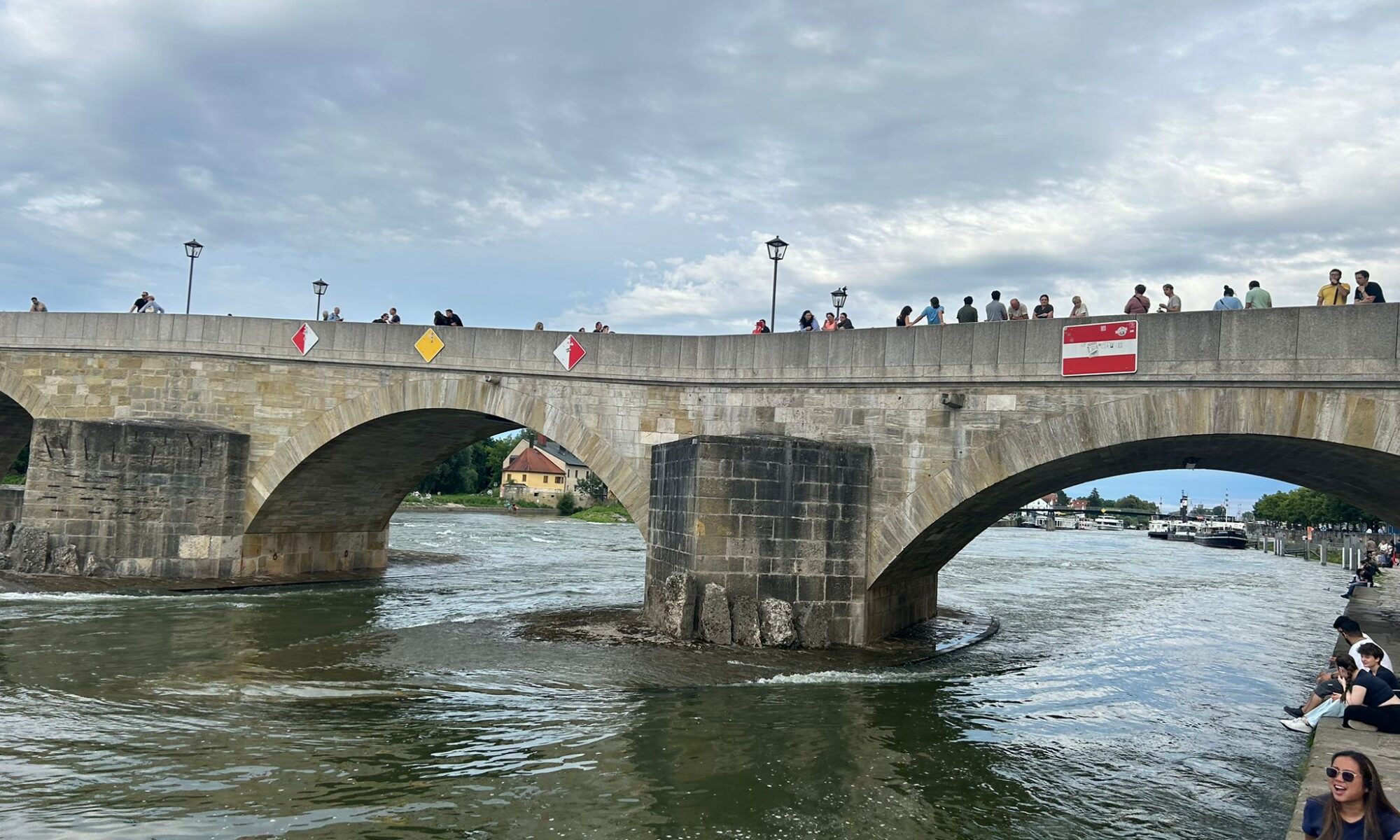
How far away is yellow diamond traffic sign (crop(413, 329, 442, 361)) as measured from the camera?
17.5 metres

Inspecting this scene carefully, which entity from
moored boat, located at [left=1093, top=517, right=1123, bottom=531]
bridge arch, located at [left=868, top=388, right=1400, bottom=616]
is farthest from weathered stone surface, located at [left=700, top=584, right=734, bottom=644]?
moored boat, located at [left=1093, top=517, right=1123, bottom=531]

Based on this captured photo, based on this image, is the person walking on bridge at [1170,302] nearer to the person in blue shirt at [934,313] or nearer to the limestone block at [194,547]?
the person in blue shirt at [934,313]

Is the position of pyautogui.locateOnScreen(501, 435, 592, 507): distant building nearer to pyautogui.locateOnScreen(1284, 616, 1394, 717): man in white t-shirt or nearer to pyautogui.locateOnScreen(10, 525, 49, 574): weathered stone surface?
pyautogui.locateOnScreen(10, 525, 49, 574): weathered stone surface

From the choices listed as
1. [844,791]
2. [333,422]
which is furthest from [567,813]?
[333,422]

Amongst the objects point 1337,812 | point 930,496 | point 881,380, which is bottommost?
point 1337,812

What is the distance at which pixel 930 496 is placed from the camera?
1302 cm

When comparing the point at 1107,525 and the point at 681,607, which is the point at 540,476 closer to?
the point at 1107,525

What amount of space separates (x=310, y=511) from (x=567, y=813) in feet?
50.5

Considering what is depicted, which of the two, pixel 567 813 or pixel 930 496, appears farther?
pixel 930 496

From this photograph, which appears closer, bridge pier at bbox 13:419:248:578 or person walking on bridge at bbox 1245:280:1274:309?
person walking on bridge at bbox 1245:280:1274:309

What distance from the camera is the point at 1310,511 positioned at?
7094 centimetres

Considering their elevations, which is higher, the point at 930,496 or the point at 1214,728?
the point at 930,496

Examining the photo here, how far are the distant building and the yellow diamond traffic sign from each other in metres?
59.3

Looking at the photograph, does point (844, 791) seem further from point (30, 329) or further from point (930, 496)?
point (30, 329)
